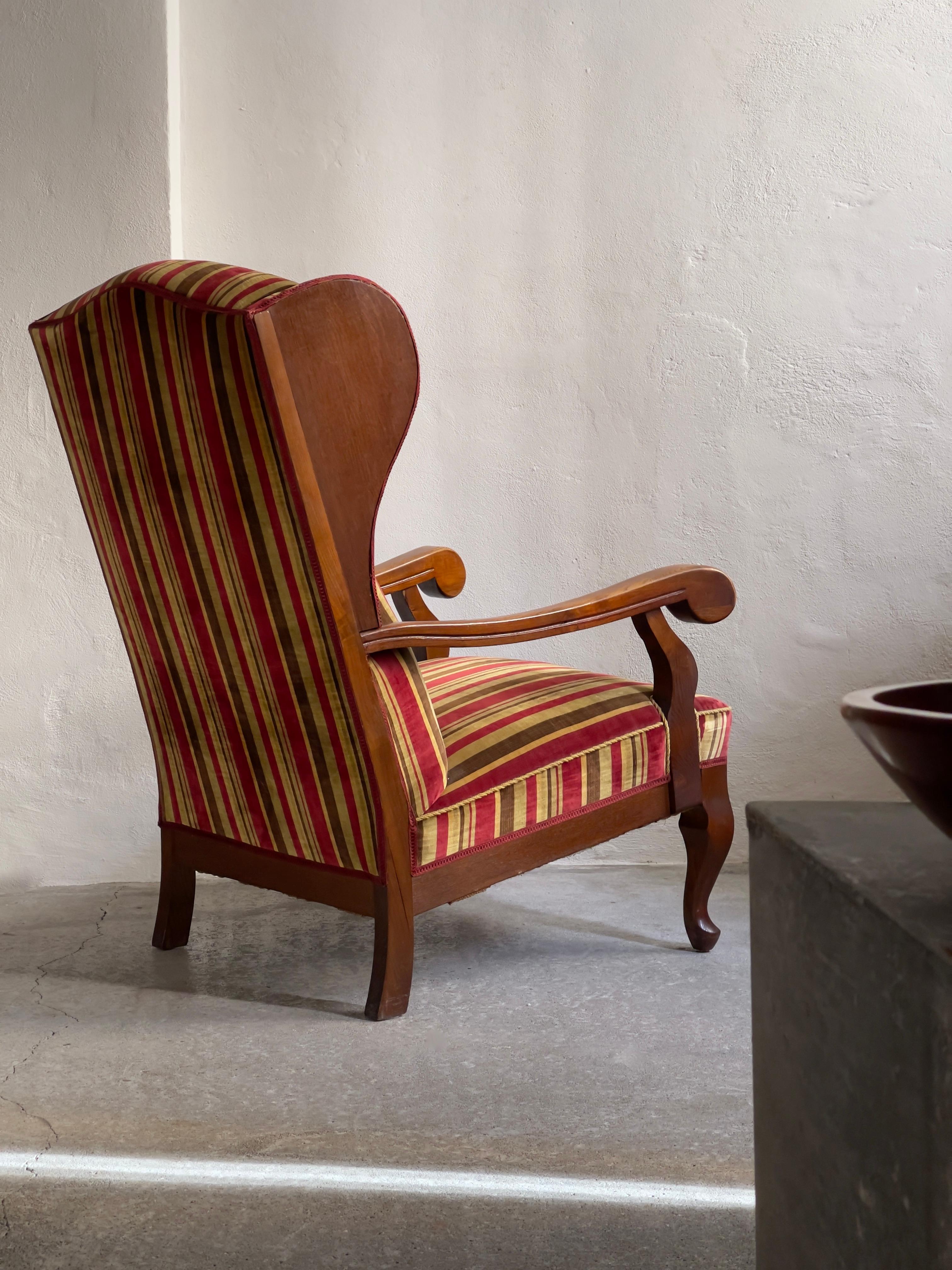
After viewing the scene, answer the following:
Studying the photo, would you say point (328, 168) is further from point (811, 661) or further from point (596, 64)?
point (811, 661)

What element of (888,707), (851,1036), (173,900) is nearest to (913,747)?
(888,707)

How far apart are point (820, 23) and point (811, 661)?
1.52 meters

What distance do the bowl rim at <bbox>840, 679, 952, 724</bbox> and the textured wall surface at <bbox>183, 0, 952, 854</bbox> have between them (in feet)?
6.75

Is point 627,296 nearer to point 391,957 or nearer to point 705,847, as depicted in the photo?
point 705,847

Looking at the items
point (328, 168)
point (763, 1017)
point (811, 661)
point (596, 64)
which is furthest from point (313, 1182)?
point (596, 64)

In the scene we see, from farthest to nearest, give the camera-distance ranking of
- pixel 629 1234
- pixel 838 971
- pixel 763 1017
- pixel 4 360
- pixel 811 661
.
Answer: pixel 811 661, pixel 4 360, pixel 629 1234, pixel 763 1017, pixel 838 971

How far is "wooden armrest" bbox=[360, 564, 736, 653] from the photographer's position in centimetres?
153

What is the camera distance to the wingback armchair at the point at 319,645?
4.66 feet

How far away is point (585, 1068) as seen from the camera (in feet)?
4.66

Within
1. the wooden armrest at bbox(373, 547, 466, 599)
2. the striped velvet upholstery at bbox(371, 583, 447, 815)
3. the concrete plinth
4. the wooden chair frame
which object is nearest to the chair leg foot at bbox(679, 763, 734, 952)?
the wooden chair frame

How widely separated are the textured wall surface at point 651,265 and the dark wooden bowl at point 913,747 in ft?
7.00

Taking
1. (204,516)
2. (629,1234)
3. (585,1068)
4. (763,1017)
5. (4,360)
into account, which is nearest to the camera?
(763,1017)

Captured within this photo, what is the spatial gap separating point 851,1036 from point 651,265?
2341 mm

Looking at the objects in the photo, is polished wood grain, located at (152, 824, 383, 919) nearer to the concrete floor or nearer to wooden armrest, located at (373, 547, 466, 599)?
the concrete floor
